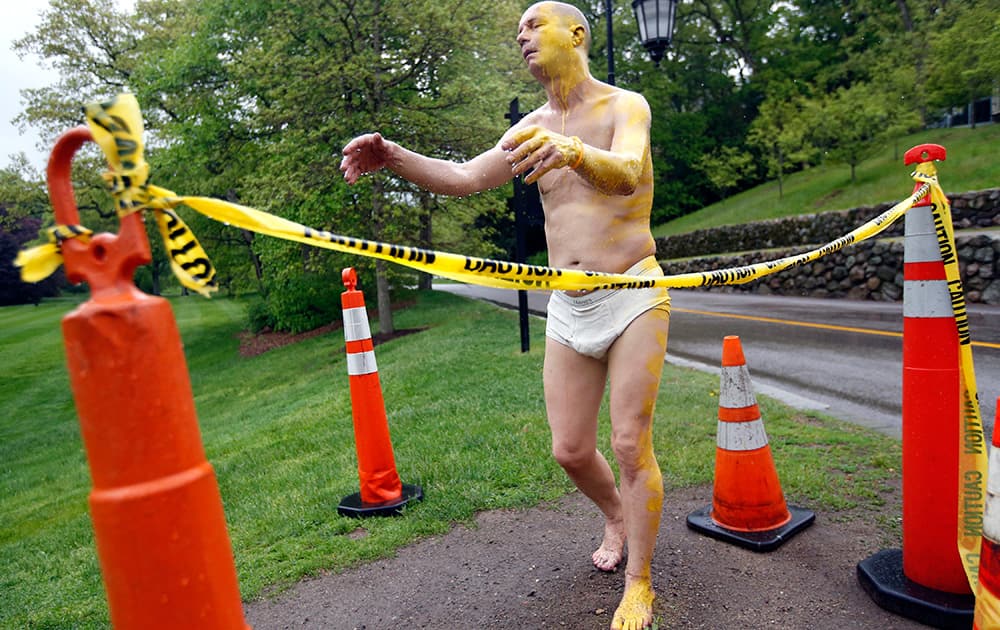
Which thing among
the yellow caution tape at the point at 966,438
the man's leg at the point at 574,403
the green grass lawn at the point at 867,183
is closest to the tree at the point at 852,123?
the green grass lawn at the point at 867,183

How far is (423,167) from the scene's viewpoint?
2.71 m

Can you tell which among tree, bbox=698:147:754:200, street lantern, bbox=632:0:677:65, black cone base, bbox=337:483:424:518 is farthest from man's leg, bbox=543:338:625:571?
tree, bbox=698:147:754:200

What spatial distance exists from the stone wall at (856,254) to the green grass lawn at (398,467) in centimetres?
774

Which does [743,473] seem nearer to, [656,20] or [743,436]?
[743,436]

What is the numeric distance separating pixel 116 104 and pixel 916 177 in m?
2.76

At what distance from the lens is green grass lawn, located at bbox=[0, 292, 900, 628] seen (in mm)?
3705

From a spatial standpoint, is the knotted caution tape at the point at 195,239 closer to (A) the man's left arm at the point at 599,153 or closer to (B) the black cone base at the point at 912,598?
(A) the man's left arm at the point at 599,153

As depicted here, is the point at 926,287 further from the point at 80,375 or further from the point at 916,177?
the point at 80,375

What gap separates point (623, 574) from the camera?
9.93 feet

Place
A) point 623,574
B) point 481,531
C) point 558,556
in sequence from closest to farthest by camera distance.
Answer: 1. point 623,574
2. point 558,556
3. point 481,531

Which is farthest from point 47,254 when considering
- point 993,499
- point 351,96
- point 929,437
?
point 351,96

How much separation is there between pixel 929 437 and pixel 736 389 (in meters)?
0.87

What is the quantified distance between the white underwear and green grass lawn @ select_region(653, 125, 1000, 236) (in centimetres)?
1721

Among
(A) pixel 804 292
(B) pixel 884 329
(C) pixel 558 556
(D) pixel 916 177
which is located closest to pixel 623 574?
(C) pixel 558 556
